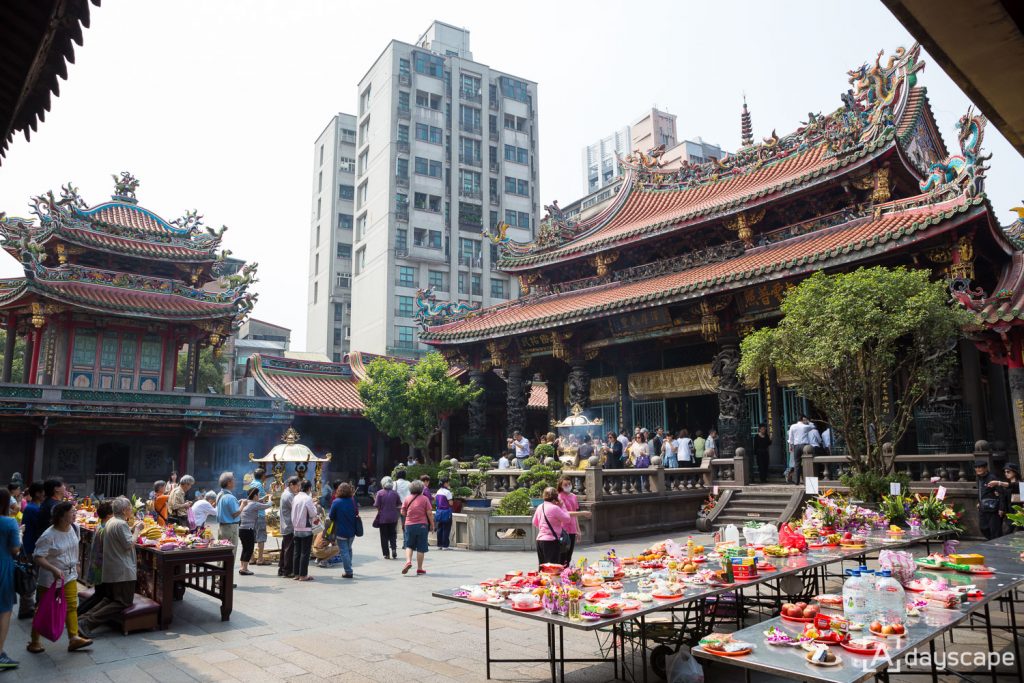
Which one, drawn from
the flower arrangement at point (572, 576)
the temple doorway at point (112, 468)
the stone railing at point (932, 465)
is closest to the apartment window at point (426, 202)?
the temple doorway at point (112, 468)

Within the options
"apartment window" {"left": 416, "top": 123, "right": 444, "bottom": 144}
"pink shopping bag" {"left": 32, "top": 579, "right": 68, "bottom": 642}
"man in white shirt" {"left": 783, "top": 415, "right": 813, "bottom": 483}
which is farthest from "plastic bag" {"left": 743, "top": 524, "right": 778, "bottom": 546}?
Answer: "apartment window" {"left": 416, "top": 123, "right": 444, "bottom": 144}

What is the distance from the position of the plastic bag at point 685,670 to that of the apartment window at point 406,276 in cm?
4170

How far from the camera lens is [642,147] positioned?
236 feet

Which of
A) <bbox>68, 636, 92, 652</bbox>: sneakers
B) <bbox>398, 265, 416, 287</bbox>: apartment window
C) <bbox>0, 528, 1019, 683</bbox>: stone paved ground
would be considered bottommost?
<bbox>0, 528, 1019, 683</bbox>: stone paved ground

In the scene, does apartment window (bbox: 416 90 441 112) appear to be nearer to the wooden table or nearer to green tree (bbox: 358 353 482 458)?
green tree (bbox: 358 353 482 458)

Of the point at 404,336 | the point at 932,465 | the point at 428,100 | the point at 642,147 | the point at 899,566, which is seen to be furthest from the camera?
the point at 642,147

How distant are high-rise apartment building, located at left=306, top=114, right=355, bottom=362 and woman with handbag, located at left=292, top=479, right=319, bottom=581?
4041 centimetres

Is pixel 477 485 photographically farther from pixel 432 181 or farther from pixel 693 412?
pixel 432 181

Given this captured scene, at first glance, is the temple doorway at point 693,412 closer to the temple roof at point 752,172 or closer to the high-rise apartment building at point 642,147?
the temple roof at point 752,172

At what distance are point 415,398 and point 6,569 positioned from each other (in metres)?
16.6

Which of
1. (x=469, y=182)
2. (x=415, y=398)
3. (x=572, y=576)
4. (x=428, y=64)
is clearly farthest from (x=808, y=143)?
(x=428, y=64)

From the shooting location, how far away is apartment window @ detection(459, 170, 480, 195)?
49769 millimetres

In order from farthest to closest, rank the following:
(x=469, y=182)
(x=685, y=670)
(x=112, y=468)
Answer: (x=469, y=182) → (x=112, y=468) → (x=685, y=670)

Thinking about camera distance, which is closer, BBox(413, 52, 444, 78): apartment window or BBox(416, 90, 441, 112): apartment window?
BBox(416, 90, 441, 112): apartment window
